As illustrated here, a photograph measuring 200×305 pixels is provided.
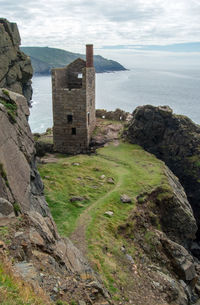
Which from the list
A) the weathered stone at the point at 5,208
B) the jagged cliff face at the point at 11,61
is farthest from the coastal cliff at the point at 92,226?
the jagged cliff face at the point at 11,61

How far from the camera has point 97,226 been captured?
64.2ft

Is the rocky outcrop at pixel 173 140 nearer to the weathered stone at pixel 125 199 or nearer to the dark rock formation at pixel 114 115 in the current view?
the dark rock formation at pixel 114 115

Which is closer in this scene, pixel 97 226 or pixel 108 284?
pixel 108 284

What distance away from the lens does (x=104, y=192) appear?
2481 cm

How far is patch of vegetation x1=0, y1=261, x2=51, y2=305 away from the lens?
6.54 metres

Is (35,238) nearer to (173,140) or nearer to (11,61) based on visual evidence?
(173,140)

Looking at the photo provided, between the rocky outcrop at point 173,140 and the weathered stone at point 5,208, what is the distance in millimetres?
28749

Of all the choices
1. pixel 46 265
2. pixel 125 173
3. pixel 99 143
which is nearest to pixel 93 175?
pixel 125 173

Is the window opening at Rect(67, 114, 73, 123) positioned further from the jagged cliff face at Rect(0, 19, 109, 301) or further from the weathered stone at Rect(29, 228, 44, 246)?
the weathered stone at Rect(29, 228, 44, 246)

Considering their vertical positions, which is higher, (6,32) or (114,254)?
(6,32)

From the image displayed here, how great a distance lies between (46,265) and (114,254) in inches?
326

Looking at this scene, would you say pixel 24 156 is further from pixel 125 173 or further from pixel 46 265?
pixel 125 173

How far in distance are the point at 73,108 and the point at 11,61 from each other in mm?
11253

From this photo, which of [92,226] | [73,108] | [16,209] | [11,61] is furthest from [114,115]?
[16,209]
